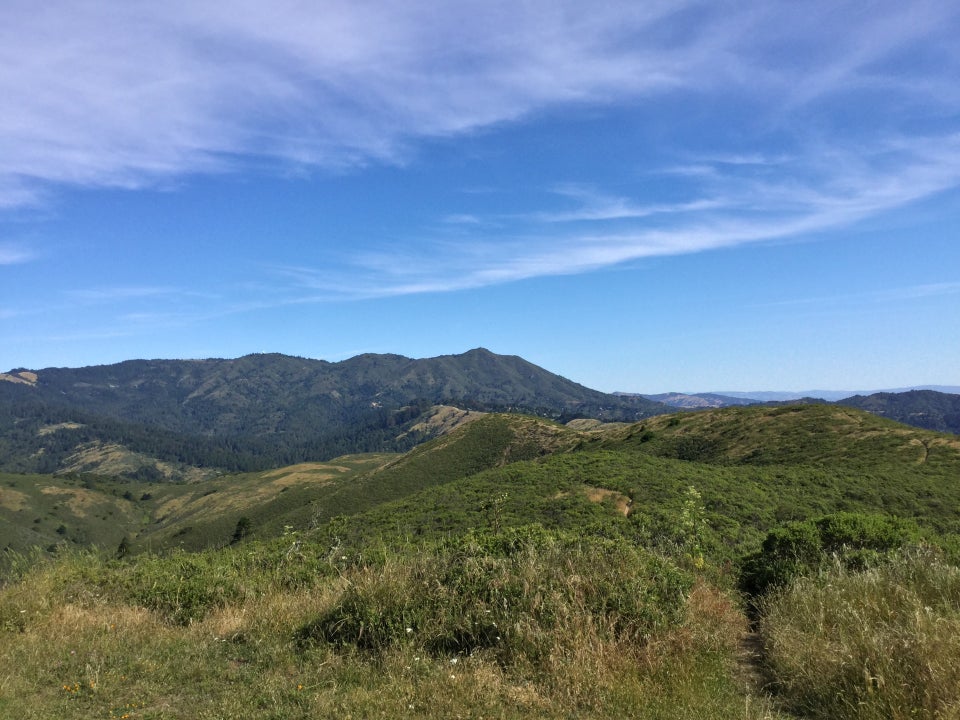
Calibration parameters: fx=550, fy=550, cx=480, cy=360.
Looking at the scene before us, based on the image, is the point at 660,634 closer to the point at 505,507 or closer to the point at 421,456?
the point at 505,507

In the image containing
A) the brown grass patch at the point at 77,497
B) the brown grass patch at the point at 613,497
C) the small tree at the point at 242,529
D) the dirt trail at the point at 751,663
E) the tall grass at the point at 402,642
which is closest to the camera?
the tall grass at the point at 402,642

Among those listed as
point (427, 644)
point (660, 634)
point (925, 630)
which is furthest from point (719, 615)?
point (427, 644)

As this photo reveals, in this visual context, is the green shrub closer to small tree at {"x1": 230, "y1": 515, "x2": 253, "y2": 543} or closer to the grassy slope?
the grassy slope

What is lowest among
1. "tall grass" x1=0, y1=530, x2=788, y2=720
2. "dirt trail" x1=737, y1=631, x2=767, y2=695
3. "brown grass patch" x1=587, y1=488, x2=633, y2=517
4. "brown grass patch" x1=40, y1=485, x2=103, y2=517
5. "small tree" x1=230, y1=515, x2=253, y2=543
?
"brown grass patch" x1=40, y1=485, x2=103, y2=517

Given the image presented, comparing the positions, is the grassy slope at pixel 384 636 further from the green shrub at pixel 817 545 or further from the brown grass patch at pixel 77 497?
the brown grass patch at pixel 77 497

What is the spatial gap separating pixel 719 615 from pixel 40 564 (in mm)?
10893

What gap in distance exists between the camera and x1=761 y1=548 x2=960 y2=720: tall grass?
4.78 m

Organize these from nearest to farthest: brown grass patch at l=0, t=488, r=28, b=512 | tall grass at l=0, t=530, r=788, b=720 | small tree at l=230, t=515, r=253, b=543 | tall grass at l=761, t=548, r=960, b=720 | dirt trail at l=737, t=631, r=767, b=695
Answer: tall grass at l=761, t=548, r=960, b=720
tall grass at l=0, t=530, r=788, b=720
dirt trail at l=737, t=631, r=767, b=695
small tree at l=230, t=515, r=253, b=543
brown grass patch at l=0, t=488, r=28, b=512

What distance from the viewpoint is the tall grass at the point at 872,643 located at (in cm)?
478

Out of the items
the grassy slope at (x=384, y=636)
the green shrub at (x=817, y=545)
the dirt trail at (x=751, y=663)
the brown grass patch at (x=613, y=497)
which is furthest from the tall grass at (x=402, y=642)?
the brown grass patch at (x=613, y=497)

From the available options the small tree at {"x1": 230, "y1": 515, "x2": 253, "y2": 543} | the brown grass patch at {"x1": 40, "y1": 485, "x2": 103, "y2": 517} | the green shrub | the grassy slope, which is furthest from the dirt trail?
the brown grass patch at {"x1": 40, "y1": 485, "x2": 103, "y2": 517}

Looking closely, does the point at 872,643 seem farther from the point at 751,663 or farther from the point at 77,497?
the point at 77,497

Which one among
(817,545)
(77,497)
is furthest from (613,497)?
(77,497)

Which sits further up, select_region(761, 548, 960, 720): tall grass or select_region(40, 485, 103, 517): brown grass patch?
select_region(761, 548, 960, 720): tall grass
